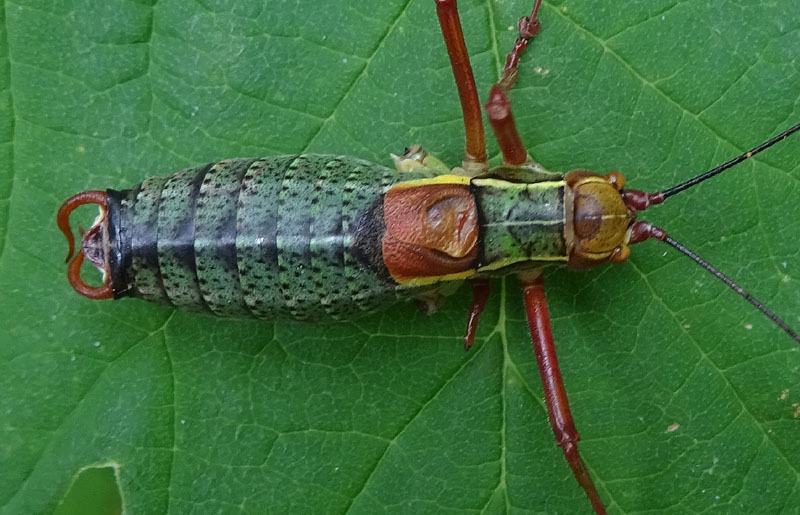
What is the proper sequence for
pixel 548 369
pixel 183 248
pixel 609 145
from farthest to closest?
pixel 609 145 → pixel 548 369 → pixel 183 248

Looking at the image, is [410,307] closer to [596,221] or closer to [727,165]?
[596,221]

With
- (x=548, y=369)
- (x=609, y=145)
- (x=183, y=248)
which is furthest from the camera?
(x=609, y=145)

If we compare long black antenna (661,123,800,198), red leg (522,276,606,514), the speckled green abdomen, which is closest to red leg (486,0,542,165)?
the speckled green abdomen

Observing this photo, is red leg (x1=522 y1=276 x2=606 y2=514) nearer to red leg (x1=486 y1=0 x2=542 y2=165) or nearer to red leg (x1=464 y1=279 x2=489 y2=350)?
red leg (x1=464 y1=279 x2=489 y2=350)

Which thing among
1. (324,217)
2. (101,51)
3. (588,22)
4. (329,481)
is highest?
(588,22)

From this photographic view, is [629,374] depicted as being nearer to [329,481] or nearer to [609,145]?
[609,145]

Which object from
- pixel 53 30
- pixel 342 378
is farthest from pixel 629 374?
pixel 53 30
